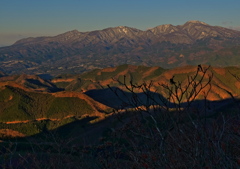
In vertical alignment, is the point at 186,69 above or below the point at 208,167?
below

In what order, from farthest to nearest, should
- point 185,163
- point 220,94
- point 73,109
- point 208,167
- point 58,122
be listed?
1. point 220,94
2. point 73,109
3. point 58,122
4. point 185,163
5. point 208,167

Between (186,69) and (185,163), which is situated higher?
(185,163)

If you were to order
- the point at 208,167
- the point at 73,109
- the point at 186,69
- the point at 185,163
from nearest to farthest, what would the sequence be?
the point at 208,167
the point at 185,163
the point at 73,109
the point at 186,69

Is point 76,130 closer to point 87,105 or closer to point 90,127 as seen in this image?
point 90,127

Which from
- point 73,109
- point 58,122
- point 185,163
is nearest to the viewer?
point 185,163

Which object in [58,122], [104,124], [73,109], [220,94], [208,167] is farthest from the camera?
[220,94]

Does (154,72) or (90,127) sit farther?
(154,72)

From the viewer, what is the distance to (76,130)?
279 ft

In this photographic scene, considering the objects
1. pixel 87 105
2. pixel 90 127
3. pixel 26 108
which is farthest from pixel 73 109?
pixel 90 127

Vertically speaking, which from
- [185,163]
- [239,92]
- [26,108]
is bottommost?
[239,92]

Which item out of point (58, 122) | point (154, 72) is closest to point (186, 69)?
point (154, 72)

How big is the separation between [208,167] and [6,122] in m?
103

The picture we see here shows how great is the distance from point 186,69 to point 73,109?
8554 cm

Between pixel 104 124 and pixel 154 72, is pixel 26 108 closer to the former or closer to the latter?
pixel 104 124
